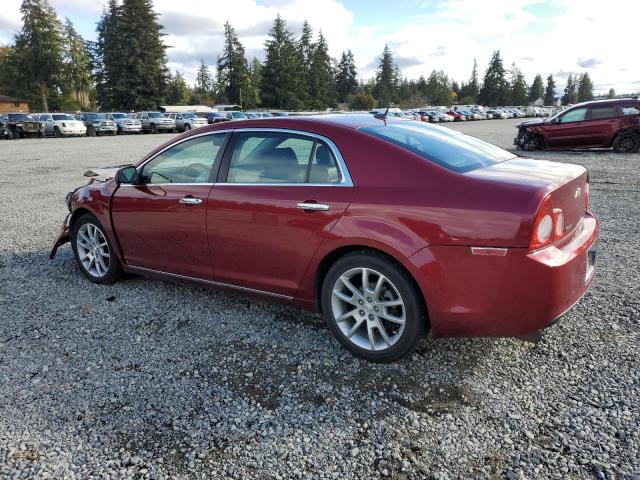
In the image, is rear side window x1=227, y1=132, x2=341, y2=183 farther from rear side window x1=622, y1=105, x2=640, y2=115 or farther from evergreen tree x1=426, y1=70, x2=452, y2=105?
evergreen tree x1=426, y1=70, x2=452, y2=105

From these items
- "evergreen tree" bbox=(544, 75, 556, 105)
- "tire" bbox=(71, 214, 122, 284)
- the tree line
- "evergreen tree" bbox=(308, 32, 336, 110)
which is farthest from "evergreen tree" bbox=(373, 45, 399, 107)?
"tire" bbox=(71, 214, 122, 284)

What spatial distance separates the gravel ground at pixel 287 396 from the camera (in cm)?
244

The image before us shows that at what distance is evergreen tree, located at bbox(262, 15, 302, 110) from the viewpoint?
87438mm

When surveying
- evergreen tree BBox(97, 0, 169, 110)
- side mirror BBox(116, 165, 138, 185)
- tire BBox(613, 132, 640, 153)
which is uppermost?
evergreen tree BBox(97, 0, 169, 110)

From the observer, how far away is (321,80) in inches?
3812

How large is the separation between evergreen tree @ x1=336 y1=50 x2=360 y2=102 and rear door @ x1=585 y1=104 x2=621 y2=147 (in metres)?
111

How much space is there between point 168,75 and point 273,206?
239ft

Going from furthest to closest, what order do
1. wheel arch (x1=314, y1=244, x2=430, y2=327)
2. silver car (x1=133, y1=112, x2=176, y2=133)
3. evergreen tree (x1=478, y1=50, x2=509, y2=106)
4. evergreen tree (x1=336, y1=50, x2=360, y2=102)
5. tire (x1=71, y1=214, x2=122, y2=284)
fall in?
1. evergreen tree (x1=336, y1=50, x2=360, y2=102)
2. evergreen tree (x1=478, y1=50, x2=509, y2=106)
3. silver car (x1=133, y1=112, x2=176, y2=133)
4. tire (x1=71, y1=214, x2=122, y2=284)
5. wheel arch (x1=314, y1=244, x2=430, y2=327)

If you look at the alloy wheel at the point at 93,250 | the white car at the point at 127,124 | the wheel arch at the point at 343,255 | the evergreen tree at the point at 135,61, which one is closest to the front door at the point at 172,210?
the alloy wheel at the point at 93,250

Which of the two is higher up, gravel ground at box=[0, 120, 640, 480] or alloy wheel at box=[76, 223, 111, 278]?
alloy wheel at box=[76, 223, 111, 278]

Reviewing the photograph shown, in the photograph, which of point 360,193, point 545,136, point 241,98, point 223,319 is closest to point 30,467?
point 223,319

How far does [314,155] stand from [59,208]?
23.2 feet

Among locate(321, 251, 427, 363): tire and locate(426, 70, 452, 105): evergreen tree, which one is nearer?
locate(321, 251, 427, 363): tire

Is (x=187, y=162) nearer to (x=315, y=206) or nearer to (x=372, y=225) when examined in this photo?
(x=315, y=206)
